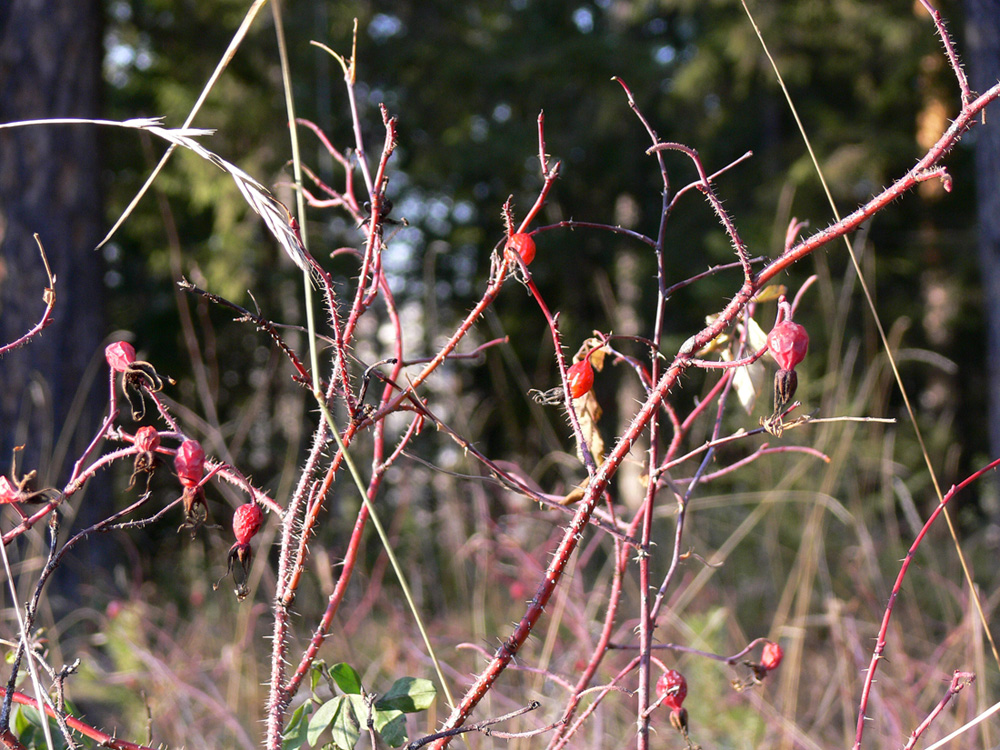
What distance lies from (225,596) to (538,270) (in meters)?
5.48

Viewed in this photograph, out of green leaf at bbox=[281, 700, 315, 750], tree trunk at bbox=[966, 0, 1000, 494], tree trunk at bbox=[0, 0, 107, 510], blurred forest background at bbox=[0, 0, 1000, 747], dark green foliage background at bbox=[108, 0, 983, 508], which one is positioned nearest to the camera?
green leaf at bbox=[281, 700, 315, 750]

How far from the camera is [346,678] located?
0.62 metres

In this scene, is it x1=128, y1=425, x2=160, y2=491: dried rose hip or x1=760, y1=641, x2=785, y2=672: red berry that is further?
x1=760, y1=641, x2=785, y2=672: red berry

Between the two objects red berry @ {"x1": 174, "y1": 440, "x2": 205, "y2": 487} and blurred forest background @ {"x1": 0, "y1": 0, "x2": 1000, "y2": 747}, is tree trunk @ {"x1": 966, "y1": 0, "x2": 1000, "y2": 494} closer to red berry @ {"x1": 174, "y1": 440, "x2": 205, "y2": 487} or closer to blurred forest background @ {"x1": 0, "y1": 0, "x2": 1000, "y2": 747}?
blurred forest background @ {"x1": 0, "y1": 0, "x2": 1000, "y2": 747}

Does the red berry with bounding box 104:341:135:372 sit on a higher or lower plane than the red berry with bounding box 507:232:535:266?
lower

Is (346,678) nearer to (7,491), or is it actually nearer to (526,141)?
(7,491)

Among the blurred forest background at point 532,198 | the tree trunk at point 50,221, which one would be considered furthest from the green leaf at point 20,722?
the blurred forest background at point 532,198

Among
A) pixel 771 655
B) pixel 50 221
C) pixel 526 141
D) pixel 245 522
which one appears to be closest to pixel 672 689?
pixel 771 655

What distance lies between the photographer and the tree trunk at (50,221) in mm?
2740

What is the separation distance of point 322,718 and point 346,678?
1.3 inches

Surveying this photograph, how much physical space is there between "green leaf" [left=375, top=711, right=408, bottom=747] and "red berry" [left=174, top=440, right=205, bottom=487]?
0.22m

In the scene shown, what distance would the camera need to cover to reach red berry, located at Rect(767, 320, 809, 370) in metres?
0.48

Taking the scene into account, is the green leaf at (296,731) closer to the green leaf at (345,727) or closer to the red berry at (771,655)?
the green leaf at (345,727)

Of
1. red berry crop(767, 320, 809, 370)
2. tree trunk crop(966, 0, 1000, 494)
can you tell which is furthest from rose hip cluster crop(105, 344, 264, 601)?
tree trunk crop(966, 0, 1000, 494)
